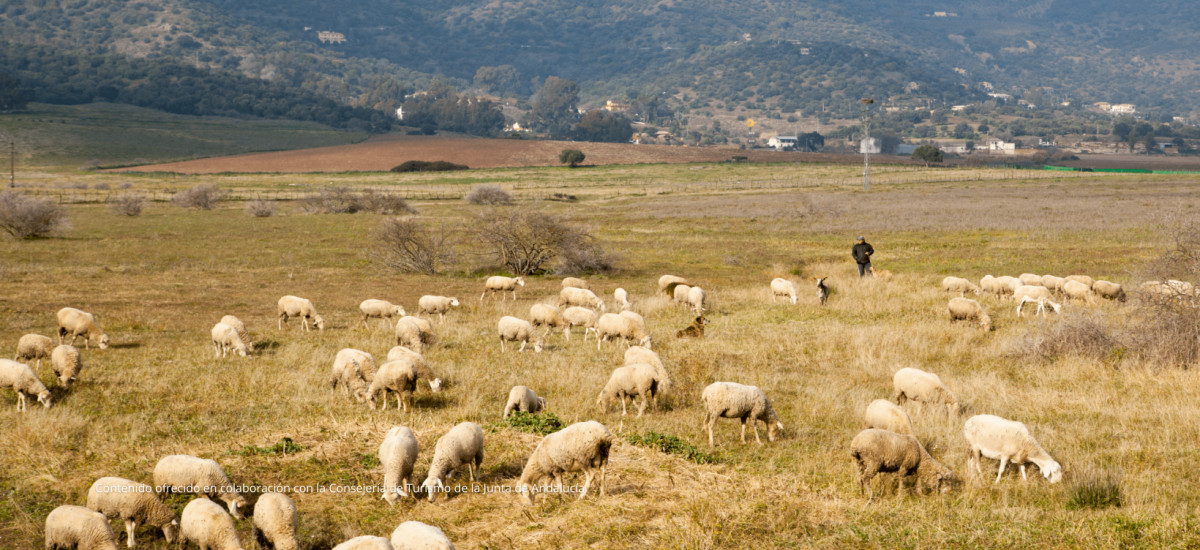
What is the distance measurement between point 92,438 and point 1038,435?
13349 mm

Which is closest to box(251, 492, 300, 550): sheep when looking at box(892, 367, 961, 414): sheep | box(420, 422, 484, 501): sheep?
box(420, 422, 484, 501): sheep

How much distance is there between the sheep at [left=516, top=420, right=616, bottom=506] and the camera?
9.52 metres

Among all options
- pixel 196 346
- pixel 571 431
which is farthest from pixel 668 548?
pixel 196 346

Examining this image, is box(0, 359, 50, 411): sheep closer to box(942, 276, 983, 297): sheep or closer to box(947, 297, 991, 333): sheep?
box(947, 297, 991, 333): sheep

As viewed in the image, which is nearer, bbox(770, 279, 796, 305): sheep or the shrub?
bbox(770, 279, 796, 305): sheep

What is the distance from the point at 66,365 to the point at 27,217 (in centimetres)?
3591

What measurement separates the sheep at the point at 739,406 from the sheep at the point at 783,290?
14.2 metres

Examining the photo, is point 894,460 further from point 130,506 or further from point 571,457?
point 130,506

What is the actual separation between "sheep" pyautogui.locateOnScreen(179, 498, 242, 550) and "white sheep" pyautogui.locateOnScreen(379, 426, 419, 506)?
176 centimetres

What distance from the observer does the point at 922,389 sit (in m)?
13.6

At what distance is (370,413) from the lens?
43.3ft

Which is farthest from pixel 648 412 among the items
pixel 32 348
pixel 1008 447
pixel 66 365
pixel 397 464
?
pixel 32 348

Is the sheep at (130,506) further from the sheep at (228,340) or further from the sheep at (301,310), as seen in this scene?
the sheep at (301,310)

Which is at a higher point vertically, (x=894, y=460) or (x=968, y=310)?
(x=894, y=460)
